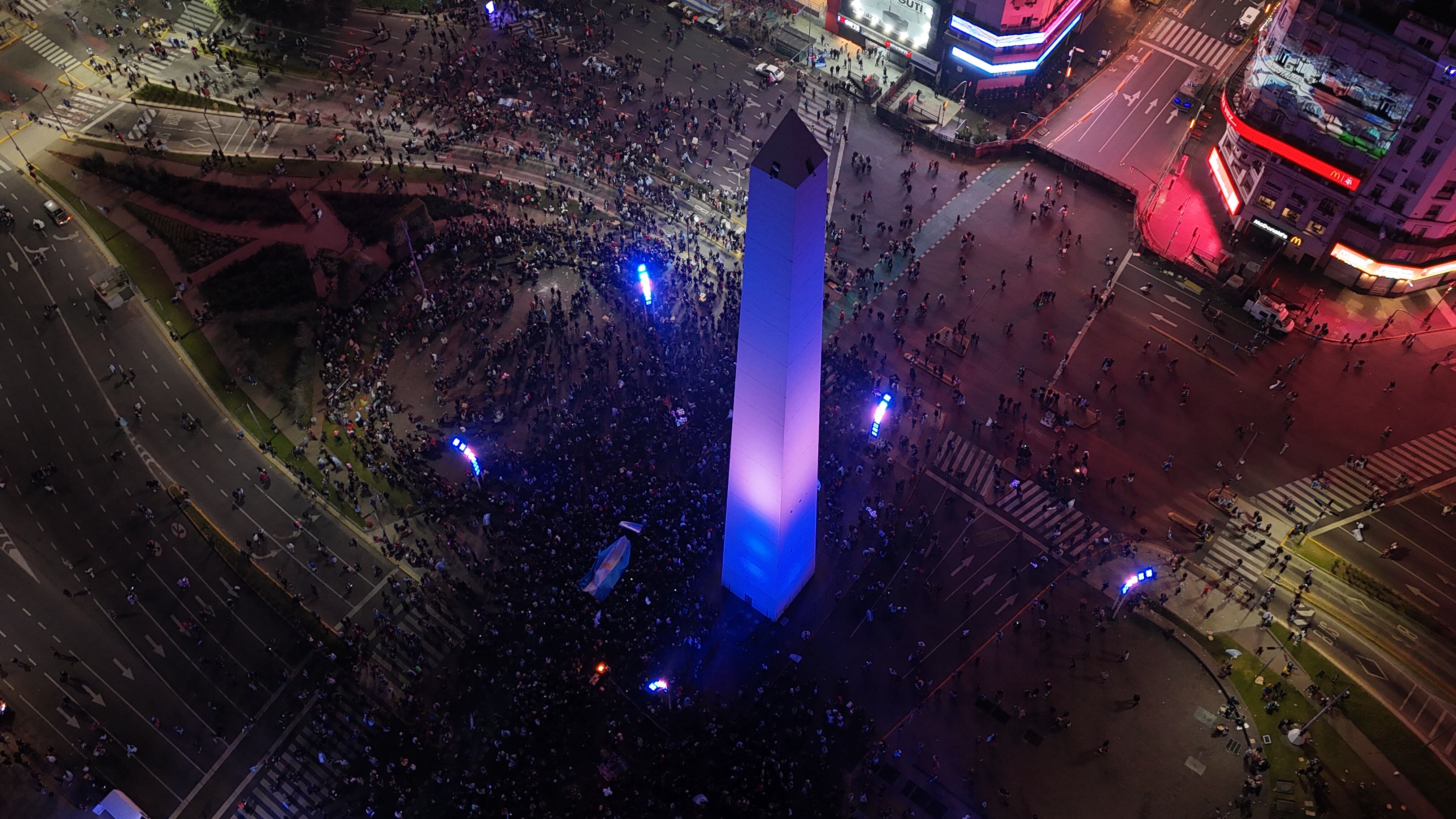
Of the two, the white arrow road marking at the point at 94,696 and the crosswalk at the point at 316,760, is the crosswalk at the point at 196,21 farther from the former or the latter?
the crosswalk at the point at 316,760

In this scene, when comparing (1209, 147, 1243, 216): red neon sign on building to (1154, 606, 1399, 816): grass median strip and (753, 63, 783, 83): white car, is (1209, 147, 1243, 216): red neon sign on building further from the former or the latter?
(1154, 606, 1399, 816): grass median strip

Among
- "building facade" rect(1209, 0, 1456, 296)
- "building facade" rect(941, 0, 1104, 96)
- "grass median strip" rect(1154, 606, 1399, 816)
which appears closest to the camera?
"grass median strip" rect(1154, 606, 1399, 816)

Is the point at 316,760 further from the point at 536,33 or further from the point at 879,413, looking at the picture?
the point at 536,33

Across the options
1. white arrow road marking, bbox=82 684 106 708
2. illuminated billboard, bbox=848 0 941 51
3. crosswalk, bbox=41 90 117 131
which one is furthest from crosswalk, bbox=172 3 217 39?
white arrow road marking, bbox=82 684 106 708

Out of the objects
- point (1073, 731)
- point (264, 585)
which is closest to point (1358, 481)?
point (1073, 731)

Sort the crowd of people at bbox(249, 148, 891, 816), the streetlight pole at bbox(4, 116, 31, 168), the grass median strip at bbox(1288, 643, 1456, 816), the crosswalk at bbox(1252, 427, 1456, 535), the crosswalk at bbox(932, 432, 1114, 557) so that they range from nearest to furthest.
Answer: the crowd of people at bbox(249, 148, 891, 816), the grass median strip at bbox(1288, 643, 1456, 816), the crosswalk at bbox(932, 432, 1114, 557), the crosswalk at bbox(1252, 427, 1456, 535), the streetlight pole at bbox(4, 116, 31, 168)

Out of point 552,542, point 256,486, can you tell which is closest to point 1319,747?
point 552,542
